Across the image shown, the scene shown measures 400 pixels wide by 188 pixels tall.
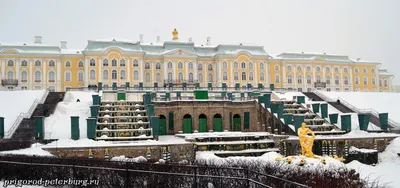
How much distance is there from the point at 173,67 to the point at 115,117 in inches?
1355

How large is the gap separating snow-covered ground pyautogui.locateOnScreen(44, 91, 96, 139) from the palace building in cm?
1983

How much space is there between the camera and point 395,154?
82.7ft

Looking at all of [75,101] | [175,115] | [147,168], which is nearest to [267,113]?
[175,115]

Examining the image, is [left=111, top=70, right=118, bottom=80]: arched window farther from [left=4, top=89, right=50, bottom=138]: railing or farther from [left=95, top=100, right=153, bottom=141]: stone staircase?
[left=95, top=100, right=153, bottom=141]: stone staircase

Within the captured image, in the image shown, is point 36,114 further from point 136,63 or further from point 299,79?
point 299,79

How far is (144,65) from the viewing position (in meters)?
62.9

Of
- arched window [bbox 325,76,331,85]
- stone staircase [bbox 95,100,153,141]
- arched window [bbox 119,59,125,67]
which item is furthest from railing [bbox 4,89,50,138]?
arched window [bbox 325,76,331,85]

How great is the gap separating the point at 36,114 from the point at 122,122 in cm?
765

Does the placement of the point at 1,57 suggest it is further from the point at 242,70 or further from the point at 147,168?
the point at 147,168

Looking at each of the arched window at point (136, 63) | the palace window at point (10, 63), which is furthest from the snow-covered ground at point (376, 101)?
the palace window at point (10, 63)

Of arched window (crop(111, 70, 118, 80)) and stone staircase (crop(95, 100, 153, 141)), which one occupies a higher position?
arched window (crop(111, 70, 118, 80))

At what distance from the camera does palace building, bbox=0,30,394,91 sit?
60.2 metres

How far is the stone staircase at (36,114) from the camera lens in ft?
84.1

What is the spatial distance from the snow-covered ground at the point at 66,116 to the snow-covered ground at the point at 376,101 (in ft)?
92.3
